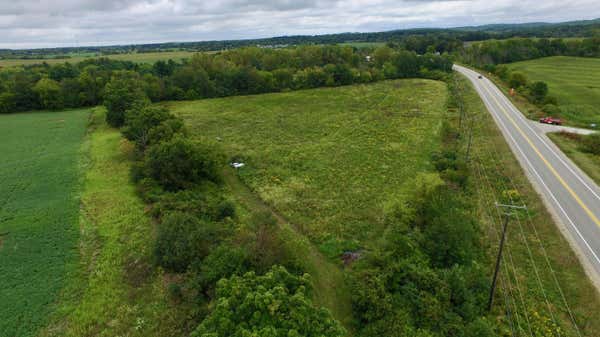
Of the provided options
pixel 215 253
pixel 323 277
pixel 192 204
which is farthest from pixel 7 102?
pixel 323 277

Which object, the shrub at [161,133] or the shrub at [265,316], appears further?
the shrub at [161,133]

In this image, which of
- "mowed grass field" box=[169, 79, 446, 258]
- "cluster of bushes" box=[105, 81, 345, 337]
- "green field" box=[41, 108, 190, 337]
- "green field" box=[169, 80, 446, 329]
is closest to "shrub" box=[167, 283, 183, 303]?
"cluster of bushes" box=[105, 81, 345, 337]

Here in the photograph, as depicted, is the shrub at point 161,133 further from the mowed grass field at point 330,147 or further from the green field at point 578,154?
the green field at point 578,154

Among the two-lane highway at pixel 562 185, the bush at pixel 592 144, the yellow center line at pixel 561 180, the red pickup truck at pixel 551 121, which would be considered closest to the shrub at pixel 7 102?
the two-lane highway at pixel 562 185

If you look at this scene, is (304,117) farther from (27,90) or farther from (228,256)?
(27,90)

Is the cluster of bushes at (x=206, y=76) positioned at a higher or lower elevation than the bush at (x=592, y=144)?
higher

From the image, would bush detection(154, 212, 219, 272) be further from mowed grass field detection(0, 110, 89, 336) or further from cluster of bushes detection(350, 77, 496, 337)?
cluster of bushes detection(350, 77, 496, 337)
